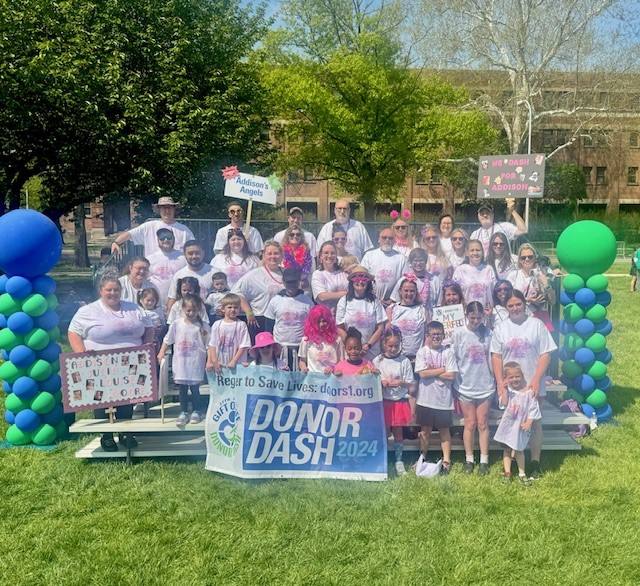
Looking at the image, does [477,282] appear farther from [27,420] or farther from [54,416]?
[27,420]

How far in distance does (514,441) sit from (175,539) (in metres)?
2.82

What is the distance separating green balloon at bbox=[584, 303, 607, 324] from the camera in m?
6.93

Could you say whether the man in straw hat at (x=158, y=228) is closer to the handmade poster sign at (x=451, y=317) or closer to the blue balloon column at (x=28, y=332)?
the blue balloon column at (x=28, y=332)

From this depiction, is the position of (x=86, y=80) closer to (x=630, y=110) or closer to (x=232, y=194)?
(x=232, y=194)

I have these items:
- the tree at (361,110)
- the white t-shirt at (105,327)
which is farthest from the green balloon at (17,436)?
the tree at (361,110)

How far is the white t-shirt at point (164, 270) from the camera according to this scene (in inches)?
270

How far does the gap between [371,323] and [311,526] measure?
1994mm

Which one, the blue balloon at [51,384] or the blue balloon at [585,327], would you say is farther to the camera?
the blue balloon at [585,327]

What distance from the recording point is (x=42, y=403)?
19.9 ft

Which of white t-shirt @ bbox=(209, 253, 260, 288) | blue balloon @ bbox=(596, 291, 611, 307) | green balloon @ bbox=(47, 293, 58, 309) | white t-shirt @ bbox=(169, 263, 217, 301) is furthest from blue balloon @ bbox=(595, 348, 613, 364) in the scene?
green balloon @ bbox=(47, 293, 58, 309)

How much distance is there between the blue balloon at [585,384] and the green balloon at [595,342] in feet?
1.04

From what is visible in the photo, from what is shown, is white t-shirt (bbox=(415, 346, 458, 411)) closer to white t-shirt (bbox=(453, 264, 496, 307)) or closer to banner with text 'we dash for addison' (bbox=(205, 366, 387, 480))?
banner with text 'we dash for addison' (bbox=(205, 366, 387, 480))

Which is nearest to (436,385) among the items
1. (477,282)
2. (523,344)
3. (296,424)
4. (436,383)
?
(436,383)

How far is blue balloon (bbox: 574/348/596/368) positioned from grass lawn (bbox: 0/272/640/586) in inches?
50.5
